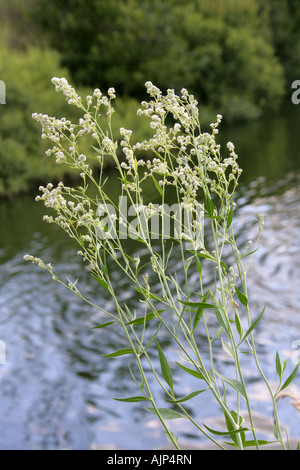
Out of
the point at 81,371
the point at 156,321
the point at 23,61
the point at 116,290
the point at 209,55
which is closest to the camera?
the point at 81,371

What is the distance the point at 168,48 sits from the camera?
Result: 22422 millimetres

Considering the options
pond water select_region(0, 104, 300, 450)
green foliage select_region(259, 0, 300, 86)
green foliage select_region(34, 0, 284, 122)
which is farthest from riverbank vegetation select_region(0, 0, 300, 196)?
pond water select_region(0, 104, 300, 450)

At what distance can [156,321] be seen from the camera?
18.5 feet

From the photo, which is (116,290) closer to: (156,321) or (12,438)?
(156,321)

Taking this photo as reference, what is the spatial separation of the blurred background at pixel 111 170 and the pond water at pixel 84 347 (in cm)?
1

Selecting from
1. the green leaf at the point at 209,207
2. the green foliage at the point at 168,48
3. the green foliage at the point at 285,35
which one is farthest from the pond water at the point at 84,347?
the green foliage at the point at 285,35

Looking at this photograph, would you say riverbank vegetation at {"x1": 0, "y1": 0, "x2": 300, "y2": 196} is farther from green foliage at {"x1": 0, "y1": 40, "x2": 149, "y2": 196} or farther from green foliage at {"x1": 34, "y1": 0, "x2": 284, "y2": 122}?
green foliage at {"x1": 0, "y1": 40, "x2": 149, "y2": 196}

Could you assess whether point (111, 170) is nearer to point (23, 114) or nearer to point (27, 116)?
point (27, 116)

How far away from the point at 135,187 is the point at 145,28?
2118 centimetres

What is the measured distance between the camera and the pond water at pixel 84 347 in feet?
12.9

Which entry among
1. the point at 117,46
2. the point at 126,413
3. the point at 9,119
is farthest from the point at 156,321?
the point at 117,46

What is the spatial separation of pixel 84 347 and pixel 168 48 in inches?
737

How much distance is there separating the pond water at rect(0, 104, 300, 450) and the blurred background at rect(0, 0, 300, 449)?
0.05ft

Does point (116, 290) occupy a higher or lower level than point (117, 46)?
lower
